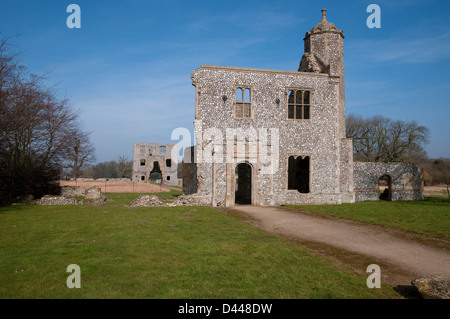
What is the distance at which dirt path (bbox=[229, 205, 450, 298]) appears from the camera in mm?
6734

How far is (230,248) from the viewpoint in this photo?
795cm

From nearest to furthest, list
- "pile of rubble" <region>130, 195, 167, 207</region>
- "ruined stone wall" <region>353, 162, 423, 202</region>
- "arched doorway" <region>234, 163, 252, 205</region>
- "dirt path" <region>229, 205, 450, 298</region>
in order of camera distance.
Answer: "dirt path" <region>229, 205, 450, 298</region> → "pile of rubble" <region>130, 195, 167, 207</region> → "arched doorway" <region>234, 163, 252, 205</region> → "ruined stone wall" <region>353, 162, 423, 202</region>

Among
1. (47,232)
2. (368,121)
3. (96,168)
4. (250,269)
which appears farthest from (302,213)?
(96,168)

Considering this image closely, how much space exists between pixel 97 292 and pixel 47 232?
5.93 metres

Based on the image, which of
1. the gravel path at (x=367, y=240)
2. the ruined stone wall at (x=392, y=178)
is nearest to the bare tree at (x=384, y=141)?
the ruined stone wall at (x=392, y=178)

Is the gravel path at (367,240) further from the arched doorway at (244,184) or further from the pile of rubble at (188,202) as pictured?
the arched doorway at (244,184)

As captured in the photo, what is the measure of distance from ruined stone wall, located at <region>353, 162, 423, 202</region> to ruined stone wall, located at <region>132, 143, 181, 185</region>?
3901 cm

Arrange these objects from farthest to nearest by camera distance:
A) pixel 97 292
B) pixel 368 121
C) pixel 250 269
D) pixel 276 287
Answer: pixel 368 121
pixel 250 269
pixel 276 287
pixel 97 292

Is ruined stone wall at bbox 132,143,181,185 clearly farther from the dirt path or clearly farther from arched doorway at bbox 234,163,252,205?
the dirt path

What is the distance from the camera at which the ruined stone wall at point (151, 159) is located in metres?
54.8

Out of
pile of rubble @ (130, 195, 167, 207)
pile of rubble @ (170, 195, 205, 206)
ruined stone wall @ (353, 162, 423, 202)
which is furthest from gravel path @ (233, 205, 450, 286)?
ruined stone wall @ (353, 162, 423, 202)

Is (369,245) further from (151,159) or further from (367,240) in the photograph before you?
(151,159)

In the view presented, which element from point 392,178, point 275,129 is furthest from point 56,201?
point 392,178

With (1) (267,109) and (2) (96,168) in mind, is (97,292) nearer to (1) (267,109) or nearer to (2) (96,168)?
(1) (267,109)
